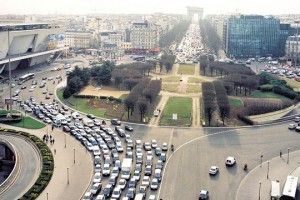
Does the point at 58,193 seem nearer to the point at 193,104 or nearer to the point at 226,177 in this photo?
the point at 226,177

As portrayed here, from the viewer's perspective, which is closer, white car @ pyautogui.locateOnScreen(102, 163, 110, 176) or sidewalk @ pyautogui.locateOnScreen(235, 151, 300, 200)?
sidewalk @ pyautogui.locateOnScreen(235, 151, 300, 200)

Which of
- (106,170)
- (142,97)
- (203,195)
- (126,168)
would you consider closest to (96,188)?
(106,170)

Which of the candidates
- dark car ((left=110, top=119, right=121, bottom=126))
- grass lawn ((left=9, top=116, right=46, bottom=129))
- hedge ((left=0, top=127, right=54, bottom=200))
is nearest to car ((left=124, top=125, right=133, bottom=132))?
dark car ((left=110, top=119, right=121, bottom=126))

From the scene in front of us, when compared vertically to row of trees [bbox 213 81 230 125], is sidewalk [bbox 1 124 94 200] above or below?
below

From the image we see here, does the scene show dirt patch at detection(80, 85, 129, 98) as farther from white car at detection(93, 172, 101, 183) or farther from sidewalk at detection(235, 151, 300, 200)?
white car at detection(93, 172, 101, 183)

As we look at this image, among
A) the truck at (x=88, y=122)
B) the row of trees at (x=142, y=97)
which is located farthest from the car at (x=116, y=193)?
the row of trees at (x=142, y=97)

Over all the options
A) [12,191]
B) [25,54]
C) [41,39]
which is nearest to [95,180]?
[12,191]

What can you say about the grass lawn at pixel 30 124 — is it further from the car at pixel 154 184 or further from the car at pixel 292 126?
the car at pixel 292 126

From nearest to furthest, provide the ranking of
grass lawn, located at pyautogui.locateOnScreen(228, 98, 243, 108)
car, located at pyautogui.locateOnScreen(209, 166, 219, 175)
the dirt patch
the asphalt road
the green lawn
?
the asphalt road → car, located at pyautogui.locateOnScreen(209, 166, 219, 175) → the green lawn → grass lawn, located at pyautogui.locateOnScreen(228, 98, 243, 108) → the dirt patch
